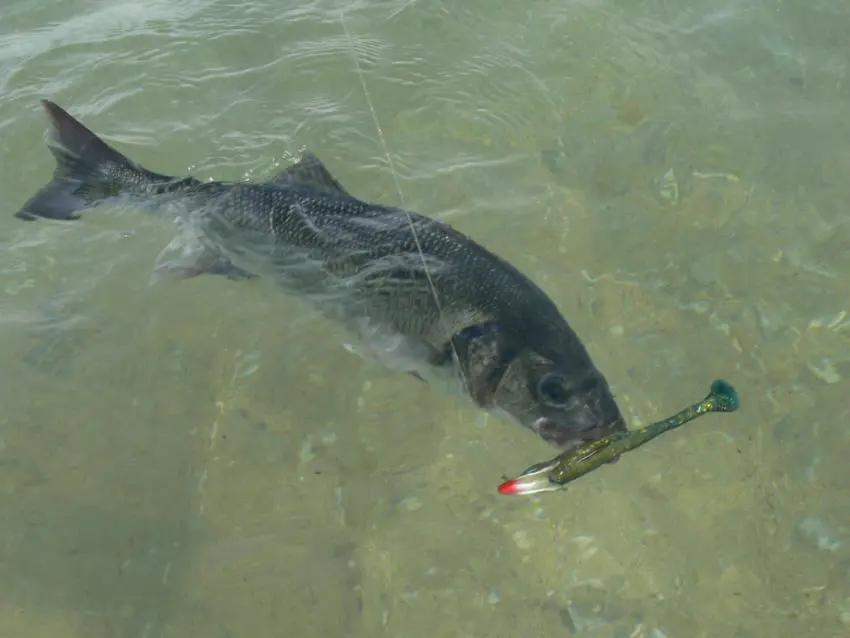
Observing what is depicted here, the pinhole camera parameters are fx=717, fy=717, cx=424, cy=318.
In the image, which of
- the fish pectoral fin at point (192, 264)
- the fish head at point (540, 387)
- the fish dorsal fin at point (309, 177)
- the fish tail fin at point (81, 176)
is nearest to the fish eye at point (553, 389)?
the fish head at point (540, 387)

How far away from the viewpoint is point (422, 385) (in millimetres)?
4621

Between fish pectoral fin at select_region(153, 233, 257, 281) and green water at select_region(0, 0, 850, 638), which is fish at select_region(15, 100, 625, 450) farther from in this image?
green water at select_region(0, 0, 850, 638)

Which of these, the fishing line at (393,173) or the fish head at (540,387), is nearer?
the fish head at (540,387)

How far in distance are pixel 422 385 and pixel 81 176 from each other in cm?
290

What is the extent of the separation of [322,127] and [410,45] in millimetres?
1718

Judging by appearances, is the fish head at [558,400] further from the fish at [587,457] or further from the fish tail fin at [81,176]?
the fish tail fin at [81,176]

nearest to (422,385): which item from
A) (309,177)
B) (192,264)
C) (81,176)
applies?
(309,177)

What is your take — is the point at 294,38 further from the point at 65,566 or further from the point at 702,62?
the point at 65,566

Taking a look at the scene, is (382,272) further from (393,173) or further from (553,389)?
(393,173)

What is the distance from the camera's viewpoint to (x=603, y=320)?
4.92 m

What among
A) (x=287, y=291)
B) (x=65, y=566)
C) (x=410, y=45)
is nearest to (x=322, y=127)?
(x=410, y=45)

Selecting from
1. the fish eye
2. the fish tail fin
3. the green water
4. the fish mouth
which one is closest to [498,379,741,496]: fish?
the fish mouth

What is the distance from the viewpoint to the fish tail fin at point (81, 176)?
5.06m

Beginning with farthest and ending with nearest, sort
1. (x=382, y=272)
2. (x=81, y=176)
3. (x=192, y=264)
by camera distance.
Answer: (x=81, y=176) → (x=192, y=264) → (x=382, y=272)
